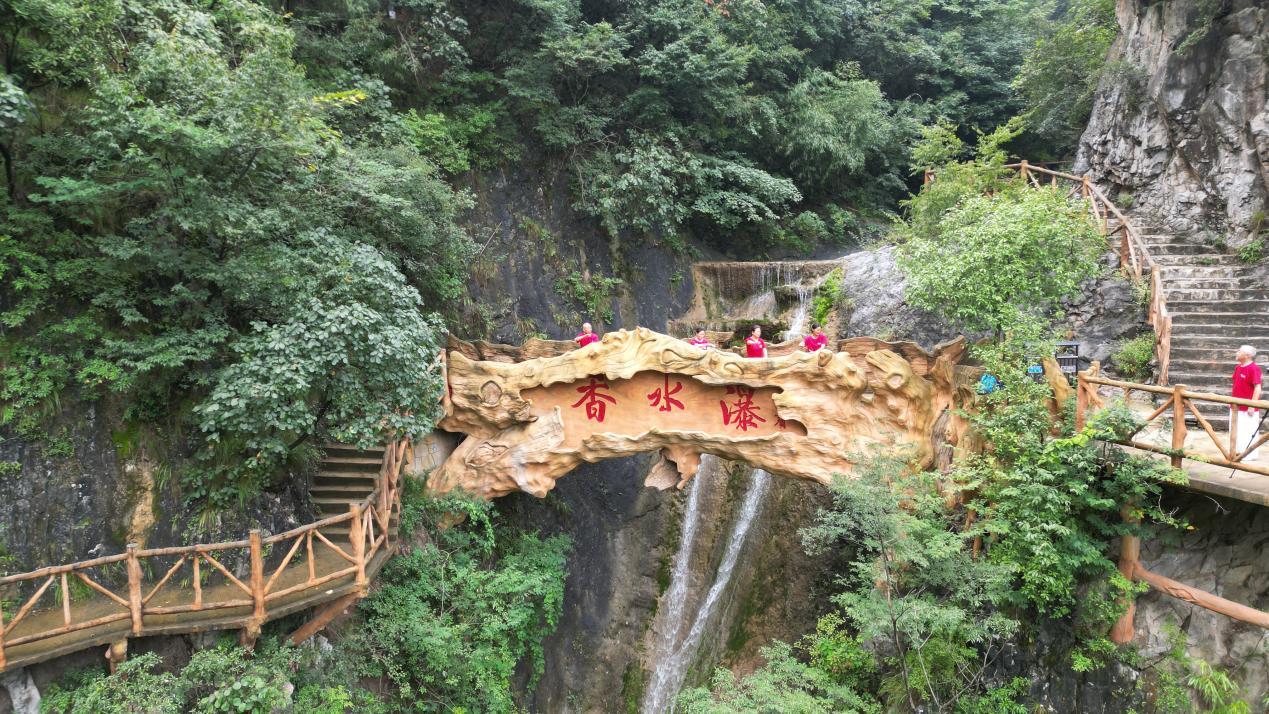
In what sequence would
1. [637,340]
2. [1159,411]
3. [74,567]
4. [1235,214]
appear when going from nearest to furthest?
1. [74,567]
2. [1159,411]
3. [637,340]
4. [1235,214]

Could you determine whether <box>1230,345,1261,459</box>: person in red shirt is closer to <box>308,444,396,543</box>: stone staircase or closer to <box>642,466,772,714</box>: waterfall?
<box>642,466,772,714</box>: waterfall

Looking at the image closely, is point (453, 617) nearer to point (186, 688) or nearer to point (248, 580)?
point (248, 580)

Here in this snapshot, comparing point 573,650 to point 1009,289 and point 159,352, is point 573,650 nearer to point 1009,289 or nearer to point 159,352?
point 159,352

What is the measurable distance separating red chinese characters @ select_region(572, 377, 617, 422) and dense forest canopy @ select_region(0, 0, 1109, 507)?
2.24 meters

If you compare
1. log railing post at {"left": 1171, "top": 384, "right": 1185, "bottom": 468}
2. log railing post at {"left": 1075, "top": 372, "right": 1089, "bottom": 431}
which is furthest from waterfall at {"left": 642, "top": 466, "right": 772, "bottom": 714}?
log railing post at {"left": 1171, "top": 384, "right": 1185, "bottom": 468}

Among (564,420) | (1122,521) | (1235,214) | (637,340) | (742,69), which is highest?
(742,69)

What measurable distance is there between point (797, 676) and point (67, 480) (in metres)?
7.49

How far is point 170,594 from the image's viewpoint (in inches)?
230

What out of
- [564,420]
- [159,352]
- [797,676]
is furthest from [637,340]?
[159,352]

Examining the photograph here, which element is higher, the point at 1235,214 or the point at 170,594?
the point at 1235,214

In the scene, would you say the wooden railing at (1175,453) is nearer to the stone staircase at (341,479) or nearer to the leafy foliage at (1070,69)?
the stone staircase at (341,479)

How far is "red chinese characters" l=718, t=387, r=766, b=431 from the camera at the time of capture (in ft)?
27.8

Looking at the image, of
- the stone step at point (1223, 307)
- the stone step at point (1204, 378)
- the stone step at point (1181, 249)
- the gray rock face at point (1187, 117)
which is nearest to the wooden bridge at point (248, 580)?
the stone step at point (1204, 378)

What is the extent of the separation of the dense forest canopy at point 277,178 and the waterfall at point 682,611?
5.40 meters
